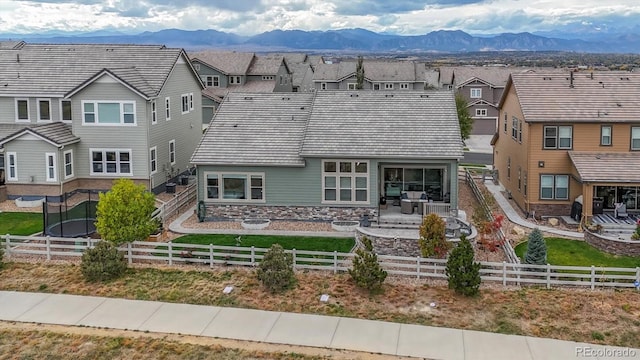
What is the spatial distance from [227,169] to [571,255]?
601 inches

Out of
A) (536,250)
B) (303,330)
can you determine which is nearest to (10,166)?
(303,330)

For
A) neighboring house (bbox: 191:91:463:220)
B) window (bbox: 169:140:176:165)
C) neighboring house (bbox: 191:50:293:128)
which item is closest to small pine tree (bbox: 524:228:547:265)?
neighboring house (bbox: 191:91:463:220)

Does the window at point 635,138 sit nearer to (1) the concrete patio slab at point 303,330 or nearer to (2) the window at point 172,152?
(1) the concrete patio slab at point 303,330

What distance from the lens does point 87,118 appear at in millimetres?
32594

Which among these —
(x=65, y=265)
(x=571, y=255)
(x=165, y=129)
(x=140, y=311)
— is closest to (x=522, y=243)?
(x=571, y=255)

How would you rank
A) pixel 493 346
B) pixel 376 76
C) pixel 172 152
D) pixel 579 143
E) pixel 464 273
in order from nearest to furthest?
pixel 493 346 < pixel 464 273 < pixel 579 143 < pixel 172 152 < pixel 376 76

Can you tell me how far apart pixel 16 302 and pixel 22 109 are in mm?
19095

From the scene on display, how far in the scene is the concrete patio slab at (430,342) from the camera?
50.1 ft

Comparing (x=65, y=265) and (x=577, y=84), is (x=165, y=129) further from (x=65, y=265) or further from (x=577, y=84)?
(x=577, y=84)

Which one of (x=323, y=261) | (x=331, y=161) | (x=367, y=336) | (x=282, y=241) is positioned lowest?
(x=367, y=336)

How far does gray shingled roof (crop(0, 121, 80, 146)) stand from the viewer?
101 ft

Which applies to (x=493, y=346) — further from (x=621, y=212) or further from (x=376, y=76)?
(x=376, y=76)

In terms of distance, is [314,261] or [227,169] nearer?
[314,261]

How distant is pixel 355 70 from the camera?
76.8 meters
